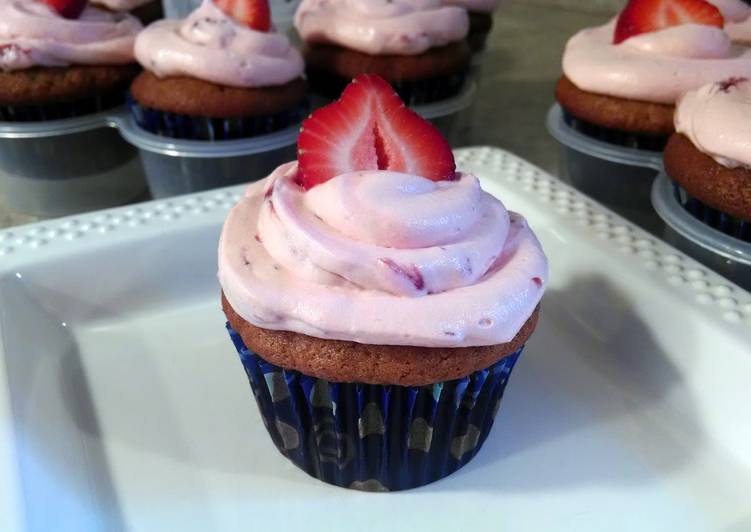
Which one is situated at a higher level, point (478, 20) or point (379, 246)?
point (379, 246)

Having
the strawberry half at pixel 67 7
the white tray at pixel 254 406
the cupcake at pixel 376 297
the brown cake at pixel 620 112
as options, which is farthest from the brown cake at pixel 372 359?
the strawberry half at pixel 67 7

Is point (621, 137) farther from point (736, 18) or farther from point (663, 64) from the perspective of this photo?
point (736, 18)

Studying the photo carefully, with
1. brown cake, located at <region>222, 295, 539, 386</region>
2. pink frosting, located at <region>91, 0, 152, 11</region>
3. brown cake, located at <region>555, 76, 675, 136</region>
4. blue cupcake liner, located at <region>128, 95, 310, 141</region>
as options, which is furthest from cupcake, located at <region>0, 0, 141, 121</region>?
brown cake, located at <region>222, 295, 539, 386</region>

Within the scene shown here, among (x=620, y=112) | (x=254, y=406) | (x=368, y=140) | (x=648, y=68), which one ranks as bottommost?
(x=254, y=406)

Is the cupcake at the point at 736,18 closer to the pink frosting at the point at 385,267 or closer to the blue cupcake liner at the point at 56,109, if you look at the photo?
the pink frosting at the point at 385,267

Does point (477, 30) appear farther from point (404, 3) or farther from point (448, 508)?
point (448, 508)

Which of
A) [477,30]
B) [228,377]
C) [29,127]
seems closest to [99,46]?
[29,127]

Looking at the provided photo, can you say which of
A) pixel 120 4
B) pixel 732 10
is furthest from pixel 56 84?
pixel 732 10
